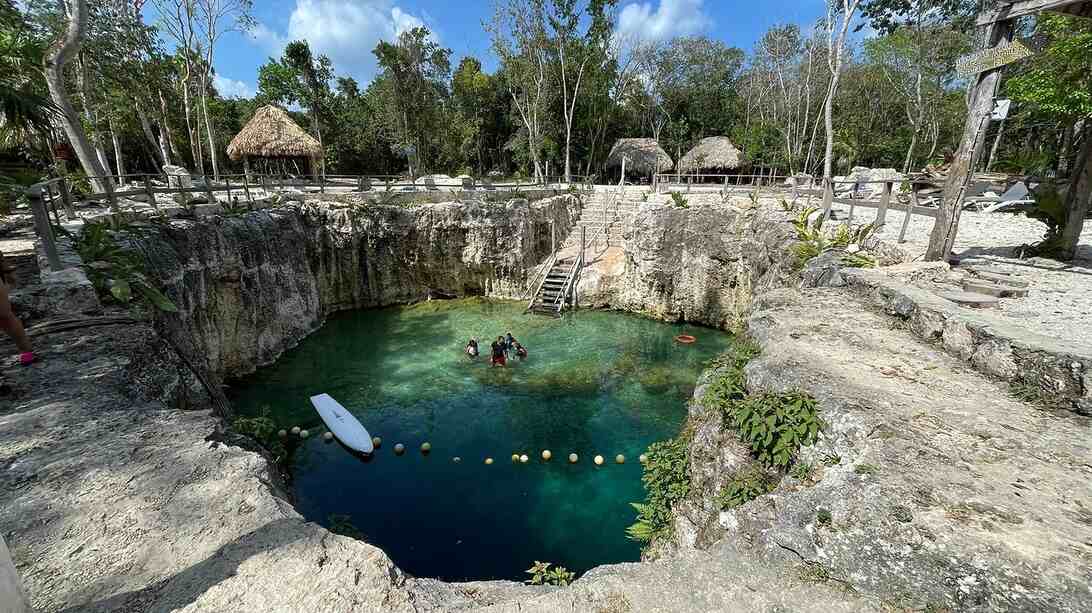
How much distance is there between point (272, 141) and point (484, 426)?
2466cm

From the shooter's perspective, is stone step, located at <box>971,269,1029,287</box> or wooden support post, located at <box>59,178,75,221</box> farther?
wooden support post, located at <box>59,178,75,221</box>

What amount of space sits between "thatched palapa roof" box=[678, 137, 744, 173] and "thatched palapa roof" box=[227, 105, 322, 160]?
2708cm

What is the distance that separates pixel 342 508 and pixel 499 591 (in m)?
7.31

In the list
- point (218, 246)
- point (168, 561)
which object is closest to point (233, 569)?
point (168, 561)

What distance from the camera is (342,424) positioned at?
1155 cm

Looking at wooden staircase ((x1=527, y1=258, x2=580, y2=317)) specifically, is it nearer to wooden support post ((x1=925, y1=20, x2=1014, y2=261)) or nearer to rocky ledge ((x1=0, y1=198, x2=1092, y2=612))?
wooden support post ((x1=925, y1=20, x2=1014, y2=261))

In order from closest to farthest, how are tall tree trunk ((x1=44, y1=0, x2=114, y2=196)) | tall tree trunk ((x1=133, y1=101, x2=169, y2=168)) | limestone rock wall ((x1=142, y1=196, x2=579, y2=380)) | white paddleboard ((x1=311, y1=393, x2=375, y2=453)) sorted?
white paddleboard ((x1=311, y1=393, x2=375, y2=453))
tall tree trunk ((x1=44, y1=0, x2=114, y2=196))
limestone rock wall ((x1=142, y1=196, x2=579, y2=380))
tall tree trunk ((x1=133, y1=101, x2=169, y2=168))

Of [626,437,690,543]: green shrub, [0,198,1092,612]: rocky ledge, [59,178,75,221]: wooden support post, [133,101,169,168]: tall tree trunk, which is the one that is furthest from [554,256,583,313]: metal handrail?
[133,101,169,168]: tall tree trunk

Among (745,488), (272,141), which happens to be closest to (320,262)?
(272,141)

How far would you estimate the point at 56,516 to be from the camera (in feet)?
11.3

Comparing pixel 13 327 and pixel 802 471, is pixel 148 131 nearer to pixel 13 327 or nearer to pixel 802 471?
pixel 13 327

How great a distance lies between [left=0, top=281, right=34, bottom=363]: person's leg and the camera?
16.3 ft

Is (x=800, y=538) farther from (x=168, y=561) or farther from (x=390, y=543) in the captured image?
(x=390, y=543)

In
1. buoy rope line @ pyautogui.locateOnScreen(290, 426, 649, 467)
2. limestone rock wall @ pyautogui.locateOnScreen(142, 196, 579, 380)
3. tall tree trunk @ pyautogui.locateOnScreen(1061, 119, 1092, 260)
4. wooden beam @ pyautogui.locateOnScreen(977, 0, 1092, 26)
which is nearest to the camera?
wooden beam @ pyautogui.locateOnScreen(977, 0, 1092, 26)
